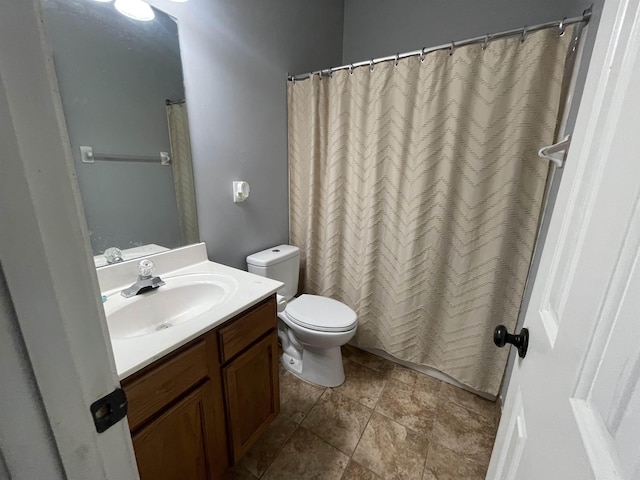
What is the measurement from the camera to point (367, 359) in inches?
74.3

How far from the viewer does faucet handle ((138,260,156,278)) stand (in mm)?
1088

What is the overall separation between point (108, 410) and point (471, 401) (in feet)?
5.93

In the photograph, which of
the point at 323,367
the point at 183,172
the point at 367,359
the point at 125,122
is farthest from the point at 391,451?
the point at 125,122

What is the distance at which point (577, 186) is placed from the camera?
19.6 inches

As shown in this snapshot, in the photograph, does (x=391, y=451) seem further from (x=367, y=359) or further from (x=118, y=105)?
(x=118, y=105)

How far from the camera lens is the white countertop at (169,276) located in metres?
0.71

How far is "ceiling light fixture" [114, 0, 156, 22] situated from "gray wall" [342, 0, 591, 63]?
153 centimetres

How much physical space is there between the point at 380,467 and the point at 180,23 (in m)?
2.15

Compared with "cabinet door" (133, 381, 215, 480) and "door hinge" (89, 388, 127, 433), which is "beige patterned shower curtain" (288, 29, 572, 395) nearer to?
"cabinet door" (133, 381, 215, 480)

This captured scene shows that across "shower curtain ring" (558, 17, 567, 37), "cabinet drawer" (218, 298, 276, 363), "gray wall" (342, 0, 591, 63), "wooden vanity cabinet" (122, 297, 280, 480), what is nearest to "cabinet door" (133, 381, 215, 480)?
"wooden vanity cabinet" (122, 297, 280, 480)

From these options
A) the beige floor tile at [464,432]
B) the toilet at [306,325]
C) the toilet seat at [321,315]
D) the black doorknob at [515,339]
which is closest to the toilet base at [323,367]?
the toilet at [306,325]

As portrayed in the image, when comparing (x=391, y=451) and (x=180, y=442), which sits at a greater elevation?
(x=180, y=442)

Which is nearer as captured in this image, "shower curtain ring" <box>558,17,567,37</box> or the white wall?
the white wall

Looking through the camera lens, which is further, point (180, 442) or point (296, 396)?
point (296, 396)
